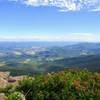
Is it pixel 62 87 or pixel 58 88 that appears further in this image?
pixel 62 87

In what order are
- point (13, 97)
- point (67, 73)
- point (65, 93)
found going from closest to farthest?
point (13, 97)
point (65, 93)
point (67, 73)

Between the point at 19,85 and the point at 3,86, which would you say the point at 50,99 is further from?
the point at 3,86

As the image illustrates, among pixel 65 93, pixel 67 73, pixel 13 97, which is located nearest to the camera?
pixel 13 97

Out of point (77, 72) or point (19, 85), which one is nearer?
point (19, 85)

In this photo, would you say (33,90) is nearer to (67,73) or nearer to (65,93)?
(65,93)

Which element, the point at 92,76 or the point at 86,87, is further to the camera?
the point at 92,76

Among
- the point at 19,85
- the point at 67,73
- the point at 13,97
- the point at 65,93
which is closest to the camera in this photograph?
the point at 13,97

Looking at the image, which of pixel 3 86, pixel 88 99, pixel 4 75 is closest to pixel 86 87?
pixel 88 99

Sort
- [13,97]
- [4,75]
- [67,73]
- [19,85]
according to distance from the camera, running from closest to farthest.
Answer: [13,97], [19,85], [67,73], [4,75]

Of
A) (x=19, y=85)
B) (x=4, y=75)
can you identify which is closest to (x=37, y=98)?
(x=19, y=85)
